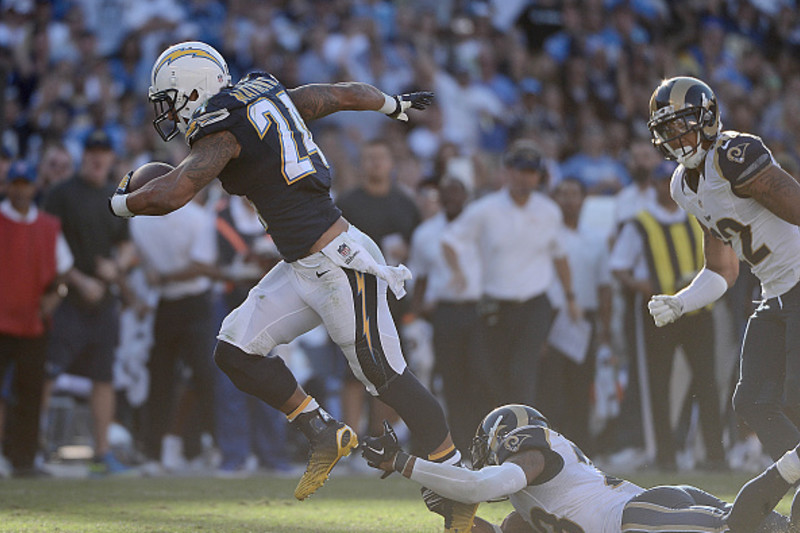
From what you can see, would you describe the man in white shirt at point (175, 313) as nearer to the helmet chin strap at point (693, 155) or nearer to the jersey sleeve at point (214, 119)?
the jersey sleeve at point (214, 119)

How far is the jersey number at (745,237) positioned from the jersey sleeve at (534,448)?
1.64 meters

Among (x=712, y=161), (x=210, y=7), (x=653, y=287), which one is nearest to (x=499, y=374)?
(x=653, y=287)

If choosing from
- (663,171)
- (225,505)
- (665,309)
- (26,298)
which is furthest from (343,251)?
(663,171)

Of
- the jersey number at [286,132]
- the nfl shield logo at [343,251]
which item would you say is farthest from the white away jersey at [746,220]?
the jersey number at [286,132]

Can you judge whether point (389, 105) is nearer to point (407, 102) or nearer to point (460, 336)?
point (407, 102)

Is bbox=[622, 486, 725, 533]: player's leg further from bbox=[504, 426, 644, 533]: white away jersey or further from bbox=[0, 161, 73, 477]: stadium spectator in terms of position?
bbox=[0, 161, 73, 477]: stadium spectator

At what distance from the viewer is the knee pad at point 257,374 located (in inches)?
227

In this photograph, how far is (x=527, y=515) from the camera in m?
5.05

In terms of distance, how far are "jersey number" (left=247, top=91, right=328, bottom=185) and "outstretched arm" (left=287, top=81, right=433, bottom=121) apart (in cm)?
27

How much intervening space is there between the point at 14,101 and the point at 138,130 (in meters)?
1.40

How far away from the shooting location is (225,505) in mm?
7340

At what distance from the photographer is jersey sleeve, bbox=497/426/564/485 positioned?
490 centimetres

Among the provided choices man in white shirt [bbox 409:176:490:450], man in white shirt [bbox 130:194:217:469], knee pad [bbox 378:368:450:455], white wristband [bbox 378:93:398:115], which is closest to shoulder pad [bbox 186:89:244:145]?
white wristband [bbox 378:93:398:115]

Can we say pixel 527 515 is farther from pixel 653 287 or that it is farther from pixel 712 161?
pixel 653 287
